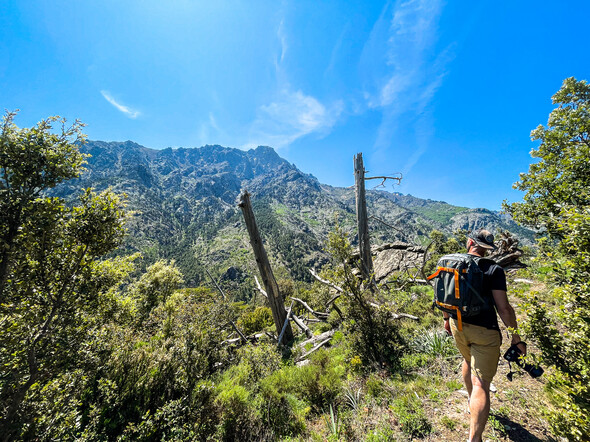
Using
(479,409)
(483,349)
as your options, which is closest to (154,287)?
(479,409)

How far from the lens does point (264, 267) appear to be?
7.81 metres

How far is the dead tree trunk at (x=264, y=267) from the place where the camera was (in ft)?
25.5

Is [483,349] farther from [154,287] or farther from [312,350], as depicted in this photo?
[154,287]

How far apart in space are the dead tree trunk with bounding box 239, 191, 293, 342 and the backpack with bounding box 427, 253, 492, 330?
5.72 m

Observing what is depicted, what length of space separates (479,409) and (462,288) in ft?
4.34

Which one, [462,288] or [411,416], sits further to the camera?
[411,416]

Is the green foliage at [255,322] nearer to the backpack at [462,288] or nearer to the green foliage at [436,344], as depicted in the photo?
the green foliage at [436,344]

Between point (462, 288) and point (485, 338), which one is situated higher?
point (462, 288)

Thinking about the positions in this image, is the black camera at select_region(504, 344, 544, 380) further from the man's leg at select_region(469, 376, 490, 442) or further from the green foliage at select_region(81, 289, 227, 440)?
the green foliage at select_region(81, 289, 227, 440)

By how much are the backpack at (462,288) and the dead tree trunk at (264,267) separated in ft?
18.8

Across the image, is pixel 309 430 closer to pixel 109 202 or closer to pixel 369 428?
pixel 369 428

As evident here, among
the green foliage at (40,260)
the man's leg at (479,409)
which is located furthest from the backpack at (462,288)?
the green foliage at (40,260)

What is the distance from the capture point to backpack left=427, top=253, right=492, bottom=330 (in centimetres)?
259

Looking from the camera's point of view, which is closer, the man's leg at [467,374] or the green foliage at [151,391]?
the man's leg at [467,374]
